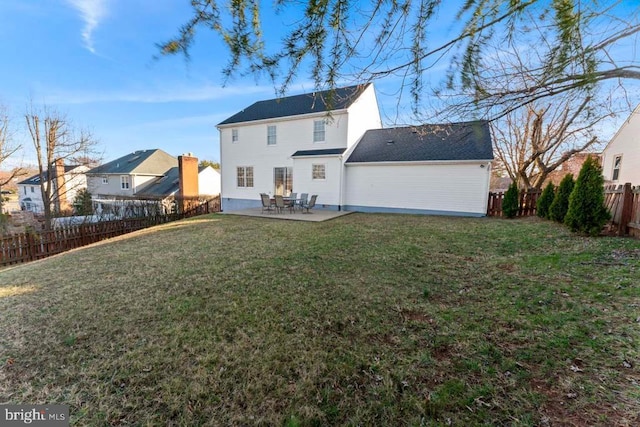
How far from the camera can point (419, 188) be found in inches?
508

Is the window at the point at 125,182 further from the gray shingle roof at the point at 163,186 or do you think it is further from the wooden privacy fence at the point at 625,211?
the wooden privacy fence at the point at 625,211

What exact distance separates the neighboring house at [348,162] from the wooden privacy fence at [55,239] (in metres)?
7.19

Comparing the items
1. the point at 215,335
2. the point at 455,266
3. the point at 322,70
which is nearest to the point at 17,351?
the point at 215,335

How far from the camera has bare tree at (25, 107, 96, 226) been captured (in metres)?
15.2

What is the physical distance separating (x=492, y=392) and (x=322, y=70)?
286cm

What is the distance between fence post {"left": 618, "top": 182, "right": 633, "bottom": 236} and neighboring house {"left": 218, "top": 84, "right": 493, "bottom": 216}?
5.21 metres

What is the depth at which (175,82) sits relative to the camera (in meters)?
2.17

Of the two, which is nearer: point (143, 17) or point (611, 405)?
point (611, 405)

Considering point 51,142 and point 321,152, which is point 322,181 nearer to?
point 321,152

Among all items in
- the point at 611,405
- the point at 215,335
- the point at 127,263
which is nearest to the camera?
the point at 611,405

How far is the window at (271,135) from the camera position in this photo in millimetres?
16469

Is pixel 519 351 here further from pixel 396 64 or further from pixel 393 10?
pixel 393 10

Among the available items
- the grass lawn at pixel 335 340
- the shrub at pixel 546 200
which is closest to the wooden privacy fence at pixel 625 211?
the grass lawn at pixel 335 340

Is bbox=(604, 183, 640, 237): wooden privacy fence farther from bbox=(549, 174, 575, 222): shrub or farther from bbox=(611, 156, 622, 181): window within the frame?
bbox=(611, 156, 622, 181): window
